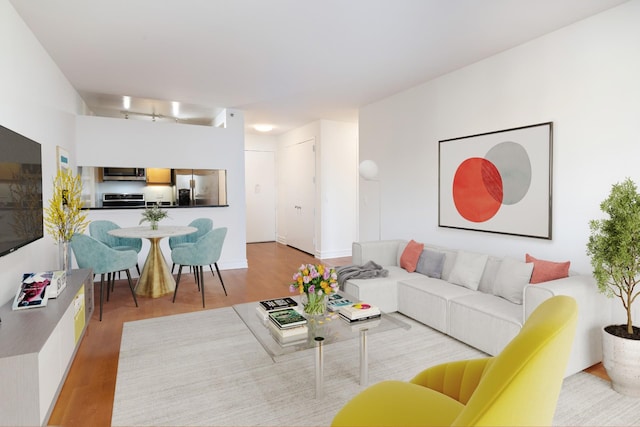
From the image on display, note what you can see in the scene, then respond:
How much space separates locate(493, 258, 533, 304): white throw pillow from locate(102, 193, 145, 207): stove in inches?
211

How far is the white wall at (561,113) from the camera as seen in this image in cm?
269

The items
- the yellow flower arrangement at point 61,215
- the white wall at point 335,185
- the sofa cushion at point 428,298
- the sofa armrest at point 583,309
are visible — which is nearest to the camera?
the sofa armrest at point 583,309

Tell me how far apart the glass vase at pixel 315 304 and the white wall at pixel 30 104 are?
7.15ft

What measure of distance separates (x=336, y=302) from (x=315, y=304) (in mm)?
317

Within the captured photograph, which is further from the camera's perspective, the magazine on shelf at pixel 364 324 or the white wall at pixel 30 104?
the white wall at pixel 30 104

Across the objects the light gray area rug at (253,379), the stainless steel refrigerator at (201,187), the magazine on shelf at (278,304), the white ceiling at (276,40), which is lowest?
the light gray area rug at (253,379)

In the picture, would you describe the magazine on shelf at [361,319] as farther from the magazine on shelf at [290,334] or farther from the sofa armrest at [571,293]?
the sofa armrest at [571,293]

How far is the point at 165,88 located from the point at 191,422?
4147mm

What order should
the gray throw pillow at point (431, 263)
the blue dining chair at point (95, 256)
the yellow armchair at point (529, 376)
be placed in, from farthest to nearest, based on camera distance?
the gray throw pillow at point (431, 263) → the blue dining chair at point (95, 256) → the yellow armchair at point (529, 376)

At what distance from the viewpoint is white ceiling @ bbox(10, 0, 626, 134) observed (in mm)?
2717

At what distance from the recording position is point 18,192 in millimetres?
2434

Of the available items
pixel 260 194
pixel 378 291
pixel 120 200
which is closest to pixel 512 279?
pixel 378 291

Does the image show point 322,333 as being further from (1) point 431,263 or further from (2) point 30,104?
(2) point 30,104

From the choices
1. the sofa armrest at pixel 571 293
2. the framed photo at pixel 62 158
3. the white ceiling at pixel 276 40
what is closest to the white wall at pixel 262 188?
the white ceiling at pixel 276 40
